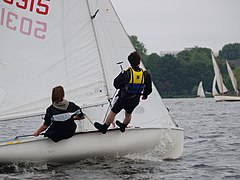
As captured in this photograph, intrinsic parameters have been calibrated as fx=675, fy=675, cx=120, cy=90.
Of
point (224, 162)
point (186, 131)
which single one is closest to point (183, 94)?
point (186, 131)

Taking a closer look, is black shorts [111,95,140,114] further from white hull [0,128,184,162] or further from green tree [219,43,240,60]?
green tree [219,43,240,60]

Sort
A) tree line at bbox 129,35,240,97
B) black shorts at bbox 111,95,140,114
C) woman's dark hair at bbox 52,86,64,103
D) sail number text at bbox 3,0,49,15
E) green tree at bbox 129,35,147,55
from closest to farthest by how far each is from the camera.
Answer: woman's dark hair at bbox 52,86,64,103 < black shorts at bbox 111,95,140,114 < sail number text at bbox 3,0,49,15 < tree line at bbox 129,35,240,97 < green tree at bbox 129,35,147,55

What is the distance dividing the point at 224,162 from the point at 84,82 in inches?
93.9

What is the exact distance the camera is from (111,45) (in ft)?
32.9

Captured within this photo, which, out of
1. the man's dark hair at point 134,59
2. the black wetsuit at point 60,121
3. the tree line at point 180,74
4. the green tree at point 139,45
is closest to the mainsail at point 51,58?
the black wetsuit at point 60,121

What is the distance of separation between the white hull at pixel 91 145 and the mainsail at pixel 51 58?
17.2 inches

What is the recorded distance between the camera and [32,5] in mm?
9398

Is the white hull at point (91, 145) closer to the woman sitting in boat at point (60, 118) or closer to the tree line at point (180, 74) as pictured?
the woman sitting in boat at point (60, 118)

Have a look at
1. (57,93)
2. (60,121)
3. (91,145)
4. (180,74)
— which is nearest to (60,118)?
(60,121)

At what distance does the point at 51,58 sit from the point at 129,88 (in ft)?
4.27

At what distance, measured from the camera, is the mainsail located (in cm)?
940

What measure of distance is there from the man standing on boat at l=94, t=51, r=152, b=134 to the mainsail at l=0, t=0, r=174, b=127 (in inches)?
17.1

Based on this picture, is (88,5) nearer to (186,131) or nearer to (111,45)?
(111,45)

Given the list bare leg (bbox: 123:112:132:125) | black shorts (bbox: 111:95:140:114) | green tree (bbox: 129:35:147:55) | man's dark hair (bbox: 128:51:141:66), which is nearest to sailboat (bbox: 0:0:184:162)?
bare leg (bbox: 123:112:132:125)
